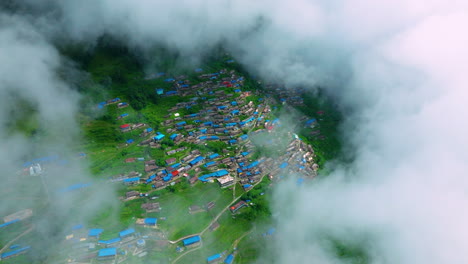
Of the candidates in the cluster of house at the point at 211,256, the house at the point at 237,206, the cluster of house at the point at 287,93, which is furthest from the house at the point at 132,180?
the cluster of house at the point at 287,93

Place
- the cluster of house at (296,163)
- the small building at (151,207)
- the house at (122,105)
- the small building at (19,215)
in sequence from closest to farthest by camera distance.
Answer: the small building at (19,215), the small building at (151,207), the cluster of house at (296,163), the house at (122,105)

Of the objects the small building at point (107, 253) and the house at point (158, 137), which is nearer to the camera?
the small building at point (107, 253)

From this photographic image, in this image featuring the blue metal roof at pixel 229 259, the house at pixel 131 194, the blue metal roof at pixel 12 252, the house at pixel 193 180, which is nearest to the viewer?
the blue metal roof at pixel 12 252

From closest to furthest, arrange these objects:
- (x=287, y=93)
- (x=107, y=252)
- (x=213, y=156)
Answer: (x=107, y=252), (x=213, y=156), (x=287, y=93)

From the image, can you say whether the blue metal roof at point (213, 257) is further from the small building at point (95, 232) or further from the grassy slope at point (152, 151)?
the small building at point (95, 232)

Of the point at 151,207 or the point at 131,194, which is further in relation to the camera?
the point at 131,194

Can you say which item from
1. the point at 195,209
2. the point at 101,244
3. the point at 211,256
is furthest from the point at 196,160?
the point at 101,244

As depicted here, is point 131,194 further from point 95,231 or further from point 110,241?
point 110,241

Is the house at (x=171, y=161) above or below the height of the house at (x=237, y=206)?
above
